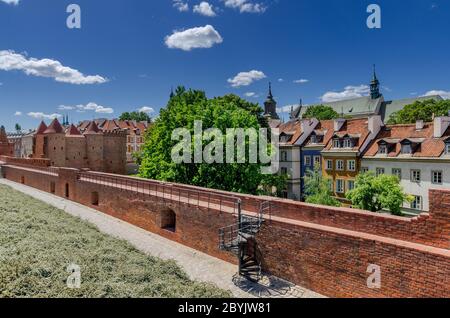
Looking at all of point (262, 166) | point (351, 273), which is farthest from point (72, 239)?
point (262, 166)

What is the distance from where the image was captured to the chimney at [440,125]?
78.0 ft

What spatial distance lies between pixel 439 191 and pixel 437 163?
17.7m

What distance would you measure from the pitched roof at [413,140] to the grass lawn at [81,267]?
21690 millimetres

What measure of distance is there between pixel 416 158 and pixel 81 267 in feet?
79.3

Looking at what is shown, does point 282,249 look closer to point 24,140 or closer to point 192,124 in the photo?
point 192,124

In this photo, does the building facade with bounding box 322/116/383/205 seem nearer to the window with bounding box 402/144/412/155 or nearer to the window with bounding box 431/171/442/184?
the window with bounding box 402/144/412/155

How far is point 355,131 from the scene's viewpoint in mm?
29219

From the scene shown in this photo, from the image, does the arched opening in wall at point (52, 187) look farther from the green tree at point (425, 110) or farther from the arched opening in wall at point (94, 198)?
the green tree at point (425, 110)

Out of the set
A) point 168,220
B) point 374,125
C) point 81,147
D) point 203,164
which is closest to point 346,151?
point 374,125

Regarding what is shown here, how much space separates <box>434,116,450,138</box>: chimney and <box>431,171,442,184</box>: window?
9.61ft

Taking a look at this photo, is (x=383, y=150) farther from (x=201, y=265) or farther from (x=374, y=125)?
(x=201, y=265)

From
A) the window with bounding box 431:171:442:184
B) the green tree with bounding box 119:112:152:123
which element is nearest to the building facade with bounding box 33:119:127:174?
the window with bounding box 431:171:442:184

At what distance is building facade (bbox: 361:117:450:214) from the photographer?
2288cm

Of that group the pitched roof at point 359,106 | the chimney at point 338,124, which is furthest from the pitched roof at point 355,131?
the pitched roof at point 359,106
